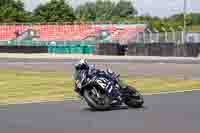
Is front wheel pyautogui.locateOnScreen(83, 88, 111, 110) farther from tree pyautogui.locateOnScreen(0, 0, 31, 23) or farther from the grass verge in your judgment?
tree pyautogui.locateOnScreen(0, 0, 31, 23)

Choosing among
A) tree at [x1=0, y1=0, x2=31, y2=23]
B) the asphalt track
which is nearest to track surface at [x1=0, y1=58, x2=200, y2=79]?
the asphalt track

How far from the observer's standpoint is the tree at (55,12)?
391ft

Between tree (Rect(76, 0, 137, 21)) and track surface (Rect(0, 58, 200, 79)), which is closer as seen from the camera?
track surface (Rect(0, 58, 200, 79))

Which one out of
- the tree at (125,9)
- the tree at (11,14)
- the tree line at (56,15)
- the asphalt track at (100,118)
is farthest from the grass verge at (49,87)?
the tree at (125,9)

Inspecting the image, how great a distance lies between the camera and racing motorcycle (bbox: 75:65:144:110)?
14.1 metres

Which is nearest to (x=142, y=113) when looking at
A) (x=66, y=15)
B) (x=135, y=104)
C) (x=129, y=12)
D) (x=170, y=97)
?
(x=135, y=104)

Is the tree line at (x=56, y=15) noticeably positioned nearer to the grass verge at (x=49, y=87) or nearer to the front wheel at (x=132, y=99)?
the grass verge at (x=49, y=87)

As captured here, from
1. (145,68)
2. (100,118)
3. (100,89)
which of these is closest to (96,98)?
(100,89)

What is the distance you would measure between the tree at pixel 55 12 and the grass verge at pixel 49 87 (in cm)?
9273

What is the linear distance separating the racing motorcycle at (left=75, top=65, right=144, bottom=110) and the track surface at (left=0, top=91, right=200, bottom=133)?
23cm

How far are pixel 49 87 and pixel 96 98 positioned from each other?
8013 millimetres

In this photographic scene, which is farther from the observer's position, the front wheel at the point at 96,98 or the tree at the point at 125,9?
the tree at the point at 125,9

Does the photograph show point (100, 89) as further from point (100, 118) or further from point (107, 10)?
point (107, 10)

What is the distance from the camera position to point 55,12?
391 ft
